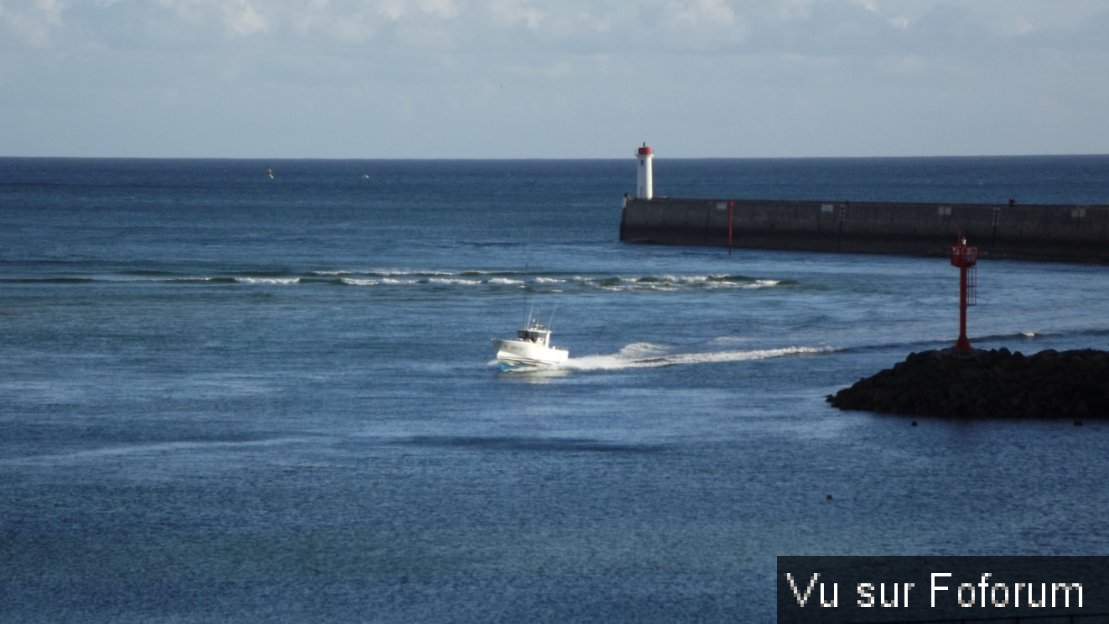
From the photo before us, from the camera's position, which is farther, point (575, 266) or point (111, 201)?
point (111, 201)

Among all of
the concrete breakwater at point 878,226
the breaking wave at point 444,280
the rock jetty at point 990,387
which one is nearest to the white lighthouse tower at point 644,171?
the concrete breakwater at point 878,226

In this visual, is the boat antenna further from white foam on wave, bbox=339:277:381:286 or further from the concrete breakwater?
the concrete breakwater

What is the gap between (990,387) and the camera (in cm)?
3631

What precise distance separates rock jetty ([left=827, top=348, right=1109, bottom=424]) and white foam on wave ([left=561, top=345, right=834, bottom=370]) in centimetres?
792

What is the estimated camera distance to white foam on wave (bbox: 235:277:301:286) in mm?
72188

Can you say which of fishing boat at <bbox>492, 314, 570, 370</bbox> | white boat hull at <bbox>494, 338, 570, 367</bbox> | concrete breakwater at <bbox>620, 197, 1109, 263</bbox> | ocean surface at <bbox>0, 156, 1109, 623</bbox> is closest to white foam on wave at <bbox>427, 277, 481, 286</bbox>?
ocean surface at <bbox>0, 156, 1109, 623</bbox>

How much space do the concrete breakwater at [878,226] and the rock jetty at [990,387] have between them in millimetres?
37837

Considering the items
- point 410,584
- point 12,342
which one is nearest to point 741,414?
point 410,584

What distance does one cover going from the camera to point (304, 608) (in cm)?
2284

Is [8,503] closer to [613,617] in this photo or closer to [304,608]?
[304,608]

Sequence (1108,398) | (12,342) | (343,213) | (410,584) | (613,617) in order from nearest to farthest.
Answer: (613,617), (410,584), (1108,398), (12,342), (343,213)

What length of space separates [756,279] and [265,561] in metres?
47.5

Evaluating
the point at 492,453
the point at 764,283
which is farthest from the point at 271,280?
the point at 492,453

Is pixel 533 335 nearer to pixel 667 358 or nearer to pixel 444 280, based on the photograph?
pixel 667 358
